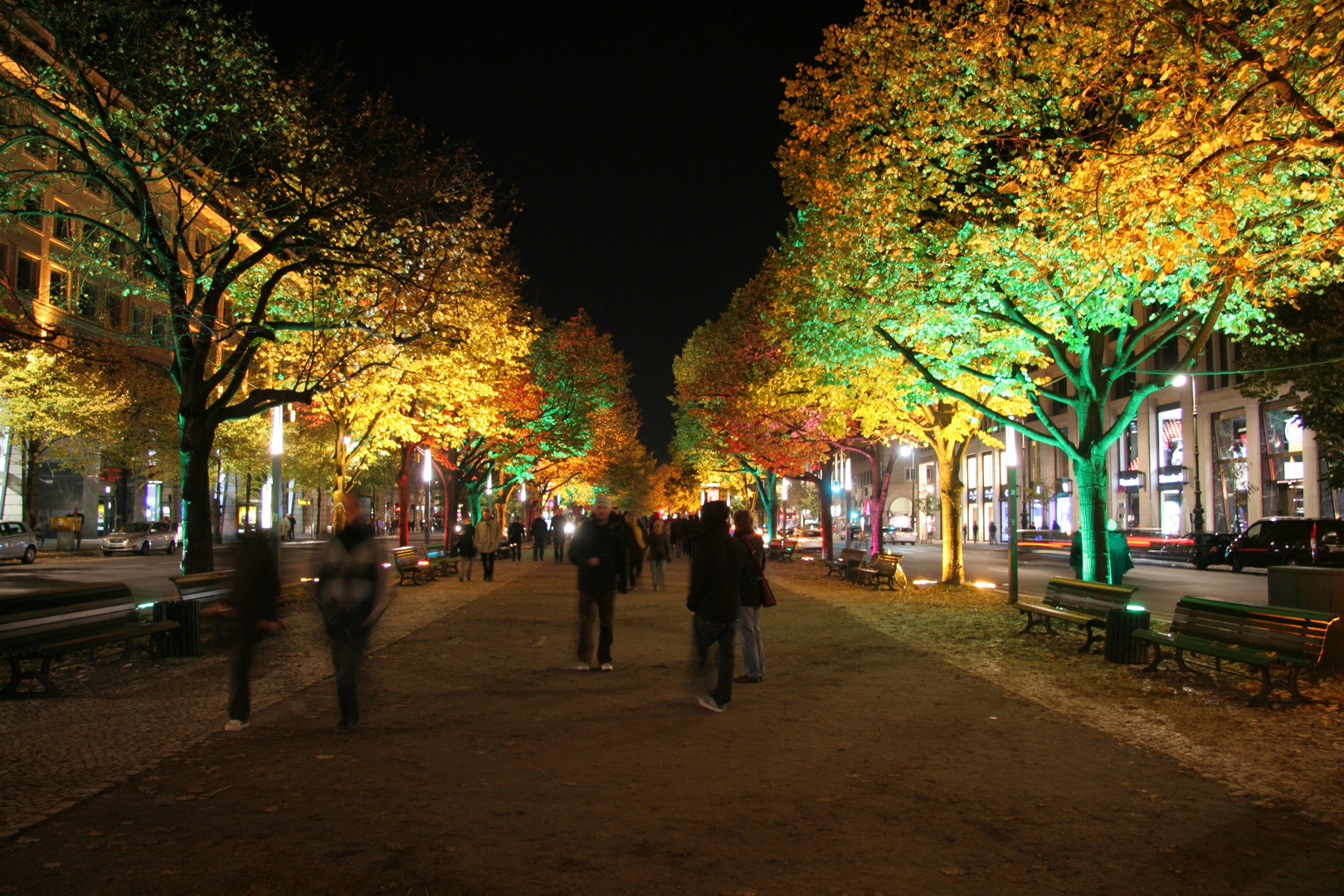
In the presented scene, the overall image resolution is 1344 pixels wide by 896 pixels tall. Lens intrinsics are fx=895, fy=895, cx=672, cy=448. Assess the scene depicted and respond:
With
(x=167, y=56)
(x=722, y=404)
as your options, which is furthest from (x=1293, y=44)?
(x=722, y=404)

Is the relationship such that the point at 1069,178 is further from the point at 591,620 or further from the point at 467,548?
the point at 467,548

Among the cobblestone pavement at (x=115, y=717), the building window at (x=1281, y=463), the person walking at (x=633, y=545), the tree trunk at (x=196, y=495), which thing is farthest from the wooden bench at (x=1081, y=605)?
the building window at (x=1281, y=463)

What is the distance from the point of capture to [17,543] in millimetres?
31109

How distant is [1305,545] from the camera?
27.6m

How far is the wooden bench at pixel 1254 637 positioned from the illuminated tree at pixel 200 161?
1194 centimetres

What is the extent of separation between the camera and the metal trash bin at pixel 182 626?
1031 centimetres

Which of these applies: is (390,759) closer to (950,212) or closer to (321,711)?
(321,711)

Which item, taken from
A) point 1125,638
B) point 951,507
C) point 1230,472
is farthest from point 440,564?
point 1230,472

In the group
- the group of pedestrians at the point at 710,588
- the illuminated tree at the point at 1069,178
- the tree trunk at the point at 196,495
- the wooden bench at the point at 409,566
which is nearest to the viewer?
the group of pedestrians at the point at 710,588

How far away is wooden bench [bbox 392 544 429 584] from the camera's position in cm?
2134

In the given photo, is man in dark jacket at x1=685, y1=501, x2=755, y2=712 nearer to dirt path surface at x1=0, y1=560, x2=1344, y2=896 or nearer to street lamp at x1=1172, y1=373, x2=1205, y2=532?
dirt path surface at x1=0, y1=560, x2=1344, y2=896

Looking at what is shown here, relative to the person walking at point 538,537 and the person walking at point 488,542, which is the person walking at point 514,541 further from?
the person walking at point 488,542

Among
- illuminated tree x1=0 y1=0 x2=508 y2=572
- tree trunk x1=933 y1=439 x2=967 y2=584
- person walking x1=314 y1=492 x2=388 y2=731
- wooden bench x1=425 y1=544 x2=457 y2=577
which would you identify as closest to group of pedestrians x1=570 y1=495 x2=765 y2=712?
person walking x1=314 y1=492 x2=388 y2=731

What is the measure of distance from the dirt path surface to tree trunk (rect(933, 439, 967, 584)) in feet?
41.0
